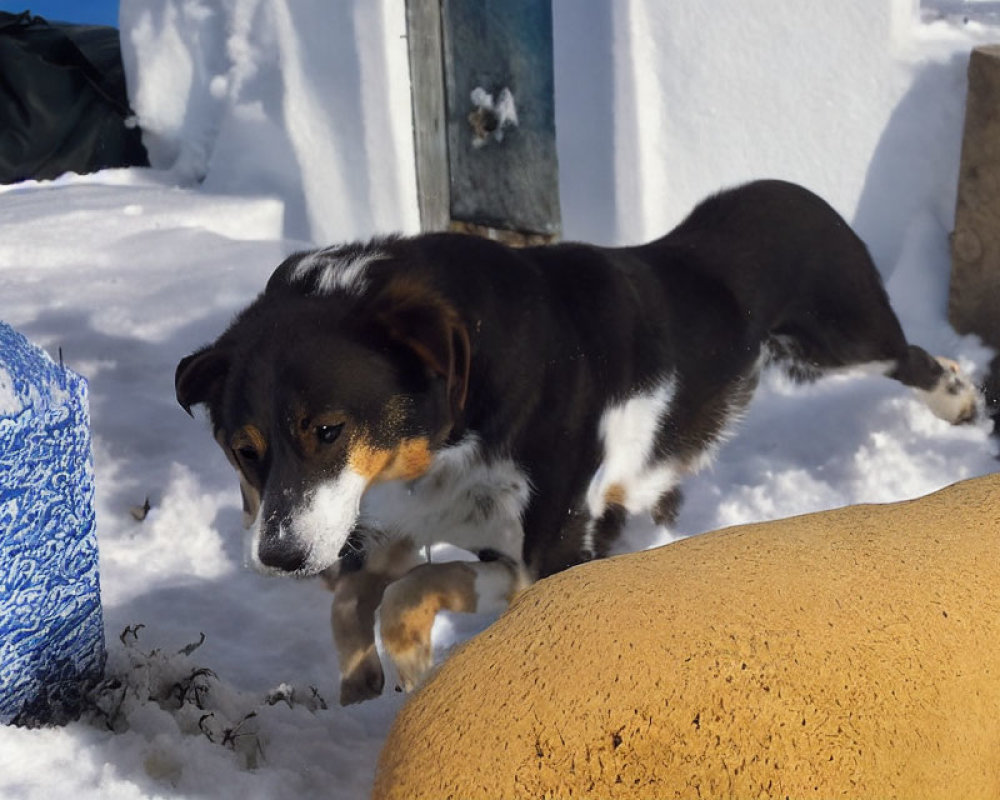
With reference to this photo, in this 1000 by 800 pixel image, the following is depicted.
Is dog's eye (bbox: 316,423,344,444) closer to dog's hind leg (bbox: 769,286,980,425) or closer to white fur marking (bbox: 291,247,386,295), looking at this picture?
white fur marking (bbox: 291,247,386,295)

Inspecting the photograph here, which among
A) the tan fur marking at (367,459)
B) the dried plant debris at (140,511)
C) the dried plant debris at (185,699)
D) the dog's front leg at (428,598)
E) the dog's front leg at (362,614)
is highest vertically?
the tan fur marking at (367,459)

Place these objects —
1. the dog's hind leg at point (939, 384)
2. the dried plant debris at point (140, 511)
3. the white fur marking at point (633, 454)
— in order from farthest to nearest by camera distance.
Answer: the dog's hind leg at point (939, 384) < the dried plant debris at point (140, 511) < the white fur marking at point (633, 454)

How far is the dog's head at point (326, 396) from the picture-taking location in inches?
103

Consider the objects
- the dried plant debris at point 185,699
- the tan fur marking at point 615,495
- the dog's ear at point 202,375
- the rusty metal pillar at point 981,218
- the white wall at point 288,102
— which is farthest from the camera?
the white wall at point 288,102

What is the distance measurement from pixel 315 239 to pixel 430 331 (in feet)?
13.1

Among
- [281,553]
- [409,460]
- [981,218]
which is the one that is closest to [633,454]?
[409,460]

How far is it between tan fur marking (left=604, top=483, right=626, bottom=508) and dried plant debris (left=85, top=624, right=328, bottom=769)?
3.17ft

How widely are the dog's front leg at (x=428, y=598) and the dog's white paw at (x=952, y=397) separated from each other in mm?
1958

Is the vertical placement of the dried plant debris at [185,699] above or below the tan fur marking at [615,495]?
above

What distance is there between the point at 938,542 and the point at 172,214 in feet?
17.6

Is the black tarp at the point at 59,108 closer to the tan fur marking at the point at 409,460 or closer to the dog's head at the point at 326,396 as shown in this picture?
the dog's head at the point at 326,396

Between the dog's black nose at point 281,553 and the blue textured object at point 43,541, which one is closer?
the blue textured object at point 43,541

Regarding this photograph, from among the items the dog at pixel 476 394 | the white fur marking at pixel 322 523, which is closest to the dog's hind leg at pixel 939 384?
the dog at pixel 476 394

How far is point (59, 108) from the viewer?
7.84 meters
